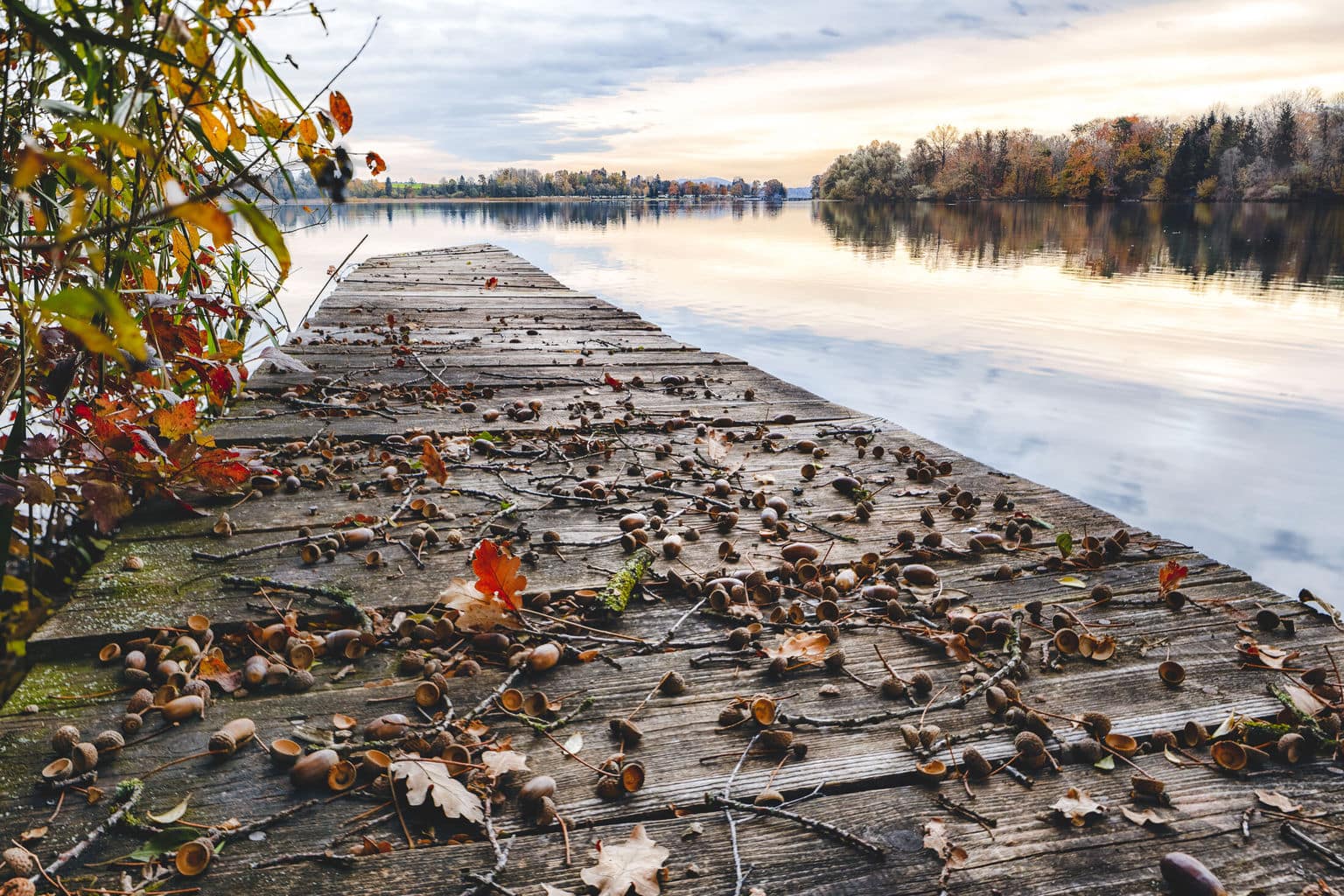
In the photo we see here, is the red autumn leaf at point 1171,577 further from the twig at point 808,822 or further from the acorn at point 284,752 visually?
the acorn at point 284,752

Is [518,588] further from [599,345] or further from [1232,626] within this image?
[599,345]

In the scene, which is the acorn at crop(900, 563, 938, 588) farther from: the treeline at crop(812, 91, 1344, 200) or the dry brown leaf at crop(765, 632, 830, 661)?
the treeline at crop(812, 91, 1344, 200)

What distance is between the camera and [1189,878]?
3.58 ft

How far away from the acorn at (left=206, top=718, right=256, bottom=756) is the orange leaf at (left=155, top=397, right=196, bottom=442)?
1.16 m

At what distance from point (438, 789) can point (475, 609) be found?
570 millimetres

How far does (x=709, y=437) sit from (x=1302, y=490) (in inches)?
254

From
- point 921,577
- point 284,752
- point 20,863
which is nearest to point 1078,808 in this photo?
point 921,577

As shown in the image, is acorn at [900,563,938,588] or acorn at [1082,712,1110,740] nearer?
acorn at [1082,712,1110,740]

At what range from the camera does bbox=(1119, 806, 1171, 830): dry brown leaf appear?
1217 mm

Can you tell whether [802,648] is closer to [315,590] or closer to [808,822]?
[808,822]

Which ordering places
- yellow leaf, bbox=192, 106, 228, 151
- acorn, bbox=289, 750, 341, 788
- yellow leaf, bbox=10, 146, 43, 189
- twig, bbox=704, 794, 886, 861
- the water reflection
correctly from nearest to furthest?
yellow leaf, bbox=10, 146, 43, 189 < twig, bbox=704, 794, 886, 861 < acorn, bbox=289, 750, 341, 788 < yellow leaf, bbox=192, 106, 228, 151 < the water reflection

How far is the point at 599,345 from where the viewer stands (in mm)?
5586

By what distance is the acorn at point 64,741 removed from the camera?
4.38 feet

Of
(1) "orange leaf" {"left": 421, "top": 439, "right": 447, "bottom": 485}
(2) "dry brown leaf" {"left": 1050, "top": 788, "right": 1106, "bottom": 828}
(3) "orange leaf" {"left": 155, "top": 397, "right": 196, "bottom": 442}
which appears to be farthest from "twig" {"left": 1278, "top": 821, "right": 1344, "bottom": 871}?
(3) "orange leaf" {"left": 155, "top": 397, "right": 196, "bottom": 442}
